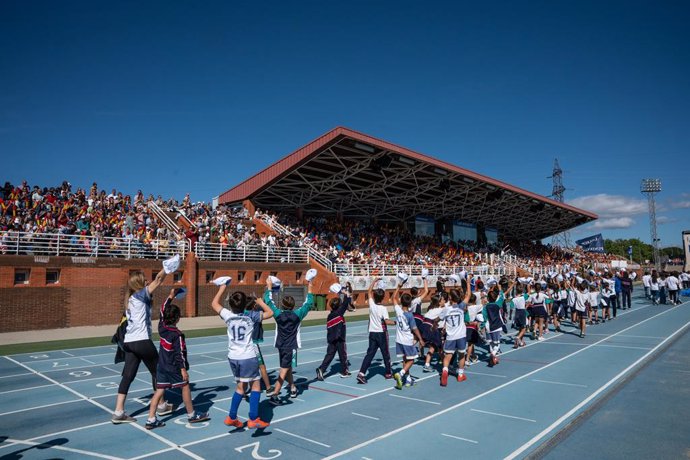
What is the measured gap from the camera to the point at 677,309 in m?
24.5

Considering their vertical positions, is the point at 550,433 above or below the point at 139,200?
below

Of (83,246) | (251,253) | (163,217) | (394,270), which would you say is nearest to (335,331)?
(83,246)

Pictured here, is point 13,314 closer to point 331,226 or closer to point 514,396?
point 514,396

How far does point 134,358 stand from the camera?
653cm

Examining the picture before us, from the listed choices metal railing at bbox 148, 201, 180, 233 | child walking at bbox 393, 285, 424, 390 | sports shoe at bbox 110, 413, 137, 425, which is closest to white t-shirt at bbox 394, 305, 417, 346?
child walking at bbox 393, 285, 424, 390

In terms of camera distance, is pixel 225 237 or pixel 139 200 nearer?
pixel 225 237

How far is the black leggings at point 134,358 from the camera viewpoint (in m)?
6.44

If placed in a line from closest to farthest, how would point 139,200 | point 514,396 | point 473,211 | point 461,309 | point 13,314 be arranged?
point 514,396, point 461,309, point 13,314, point 139,200, point 473,211

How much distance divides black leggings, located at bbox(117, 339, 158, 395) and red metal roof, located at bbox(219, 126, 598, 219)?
22.1 m

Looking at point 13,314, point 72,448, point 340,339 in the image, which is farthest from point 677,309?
point 13,314

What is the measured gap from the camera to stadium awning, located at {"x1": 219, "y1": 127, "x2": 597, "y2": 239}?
30.3 m

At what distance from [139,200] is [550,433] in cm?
2703

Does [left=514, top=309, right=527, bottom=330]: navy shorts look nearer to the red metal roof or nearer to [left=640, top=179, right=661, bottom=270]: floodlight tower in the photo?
the red metal roof

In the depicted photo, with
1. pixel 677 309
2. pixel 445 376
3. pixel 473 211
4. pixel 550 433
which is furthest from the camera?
pixel 473 211
